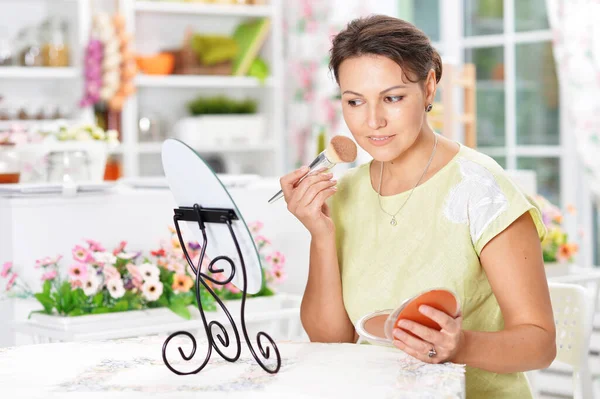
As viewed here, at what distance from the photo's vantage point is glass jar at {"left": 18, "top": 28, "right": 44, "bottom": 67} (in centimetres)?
435

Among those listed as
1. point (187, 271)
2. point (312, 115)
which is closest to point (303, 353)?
point (187, 271)

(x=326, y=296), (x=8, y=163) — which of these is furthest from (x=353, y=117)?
(x=8, y=163)

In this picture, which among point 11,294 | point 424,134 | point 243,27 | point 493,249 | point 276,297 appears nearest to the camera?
point 493,249

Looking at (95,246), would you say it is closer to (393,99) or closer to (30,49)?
(393,99)

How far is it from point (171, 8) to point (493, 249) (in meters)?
3.48

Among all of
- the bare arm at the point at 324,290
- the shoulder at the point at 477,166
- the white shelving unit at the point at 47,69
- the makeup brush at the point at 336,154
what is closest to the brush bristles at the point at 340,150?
the makeup brush at the point at 336,154

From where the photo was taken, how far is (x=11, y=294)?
7.48 ft

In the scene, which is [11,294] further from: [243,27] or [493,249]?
[243,27]

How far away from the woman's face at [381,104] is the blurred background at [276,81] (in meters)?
1.70

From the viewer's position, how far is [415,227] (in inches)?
64.9

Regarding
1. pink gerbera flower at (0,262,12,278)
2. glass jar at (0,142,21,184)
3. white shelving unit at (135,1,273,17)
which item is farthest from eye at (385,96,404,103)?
white shelving unit at (135,1,273,17)

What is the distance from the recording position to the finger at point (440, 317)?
4.09 ft

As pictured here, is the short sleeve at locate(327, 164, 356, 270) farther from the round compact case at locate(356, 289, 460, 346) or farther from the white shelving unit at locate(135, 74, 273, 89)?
the white shelving unit at locate(135, 74, 273, 89)

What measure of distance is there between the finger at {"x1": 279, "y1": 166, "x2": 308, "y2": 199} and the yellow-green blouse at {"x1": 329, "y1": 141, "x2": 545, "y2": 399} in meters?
0.20
